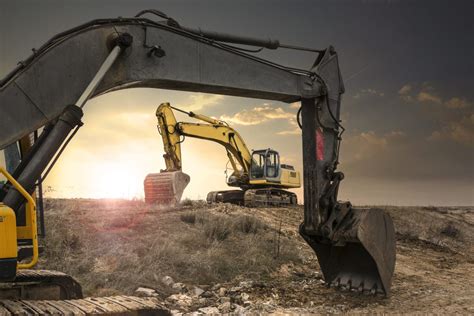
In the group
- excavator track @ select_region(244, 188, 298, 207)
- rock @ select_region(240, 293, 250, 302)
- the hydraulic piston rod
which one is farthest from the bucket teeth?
excavator track @ select_region(244, 188, 298, 207)

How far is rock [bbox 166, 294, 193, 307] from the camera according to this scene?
774cm

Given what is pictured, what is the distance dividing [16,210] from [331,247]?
5.51 m

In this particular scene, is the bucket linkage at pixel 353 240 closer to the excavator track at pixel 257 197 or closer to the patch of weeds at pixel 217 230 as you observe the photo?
the patch of weeds at pixel 217 230

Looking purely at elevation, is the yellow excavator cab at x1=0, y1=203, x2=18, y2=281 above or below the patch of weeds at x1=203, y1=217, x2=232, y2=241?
above

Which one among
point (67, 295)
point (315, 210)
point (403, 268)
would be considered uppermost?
point (315, 210)

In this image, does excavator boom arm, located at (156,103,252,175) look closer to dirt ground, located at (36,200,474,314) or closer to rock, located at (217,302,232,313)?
dirt ground, located at (36,200,474,314)

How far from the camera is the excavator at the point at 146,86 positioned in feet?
15.0

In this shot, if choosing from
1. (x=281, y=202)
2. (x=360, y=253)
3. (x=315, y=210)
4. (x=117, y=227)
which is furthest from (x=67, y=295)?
(x=281, y=202)

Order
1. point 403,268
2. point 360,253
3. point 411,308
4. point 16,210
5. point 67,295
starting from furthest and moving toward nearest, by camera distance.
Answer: point 403,268 → point 360,253 → point 411,308 → point 67,295 → point 16,210

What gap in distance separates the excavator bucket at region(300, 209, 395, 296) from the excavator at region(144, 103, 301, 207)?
32.3ft

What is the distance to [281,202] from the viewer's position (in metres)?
24.1

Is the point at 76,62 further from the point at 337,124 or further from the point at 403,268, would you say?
the point at 403,268

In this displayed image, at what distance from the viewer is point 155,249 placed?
395 inches

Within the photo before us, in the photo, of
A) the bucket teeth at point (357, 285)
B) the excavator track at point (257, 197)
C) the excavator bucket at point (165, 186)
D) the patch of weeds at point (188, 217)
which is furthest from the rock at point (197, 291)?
the excavator track at point (257, 197)
